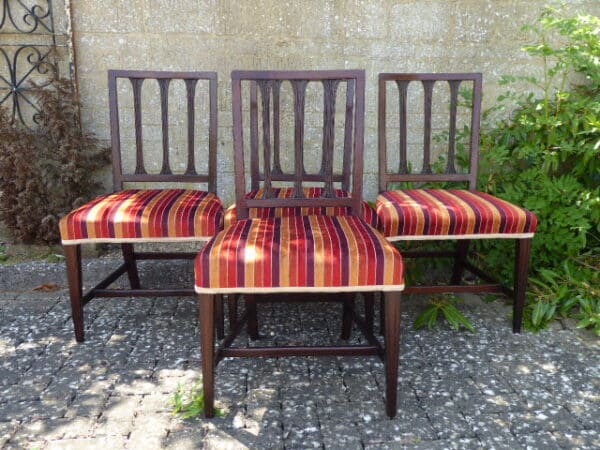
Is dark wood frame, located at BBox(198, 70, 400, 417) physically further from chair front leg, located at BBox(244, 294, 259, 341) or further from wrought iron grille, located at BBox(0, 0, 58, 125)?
wrought iron grille, located at BBox(0, 0, 58, 125)

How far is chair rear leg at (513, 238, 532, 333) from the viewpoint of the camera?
7.64 ft

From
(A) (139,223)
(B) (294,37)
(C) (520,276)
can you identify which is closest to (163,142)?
(A) (139,223)

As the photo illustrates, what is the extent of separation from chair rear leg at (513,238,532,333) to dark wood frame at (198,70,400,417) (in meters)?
0.76

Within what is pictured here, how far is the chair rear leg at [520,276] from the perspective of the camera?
91.7 inches

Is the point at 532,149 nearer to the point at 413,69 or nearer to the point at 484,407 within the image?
the point at 413,69

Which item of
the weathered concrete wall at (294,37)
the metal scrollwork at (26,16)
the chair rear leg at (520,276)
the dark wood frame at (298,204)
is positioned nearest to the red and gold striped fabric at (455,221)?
the chair rear leg at (520,276)

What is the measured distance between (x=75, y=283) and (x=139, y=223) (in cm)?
42

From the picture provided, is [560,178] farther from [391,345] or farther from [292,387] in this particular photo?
[292,387]

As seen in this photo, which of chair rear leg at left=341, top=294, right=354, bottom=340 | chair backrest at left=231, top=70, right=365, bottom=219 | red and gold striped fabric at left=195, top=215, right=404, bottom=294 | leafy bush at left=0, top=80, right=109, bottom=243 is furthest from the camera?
leafy bush at left=0, top=80, right=109, bottom=243

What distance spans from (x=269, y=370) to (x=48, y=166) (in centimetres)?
179

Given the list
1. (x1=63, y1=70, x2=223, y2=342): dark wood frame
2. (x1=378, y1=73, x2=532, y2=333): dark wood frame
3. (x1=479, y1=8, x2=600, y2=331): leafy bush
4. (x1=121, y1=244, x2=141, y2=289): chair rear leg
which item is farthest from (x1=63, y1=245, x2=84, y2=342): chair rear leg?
(x1=479, y1=8, x2=600, y2=331): leafy bush

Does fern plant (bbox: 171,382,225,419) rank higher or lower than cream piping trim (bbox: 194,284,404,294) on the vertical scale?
lower

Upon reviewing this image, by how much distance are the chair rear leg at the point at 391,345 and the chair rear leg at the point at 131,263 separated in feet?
5.04

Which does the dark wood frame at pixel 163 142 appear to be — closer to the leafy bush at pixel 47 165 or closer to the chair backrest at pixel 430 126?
the leafy bush at pixel 47 165
